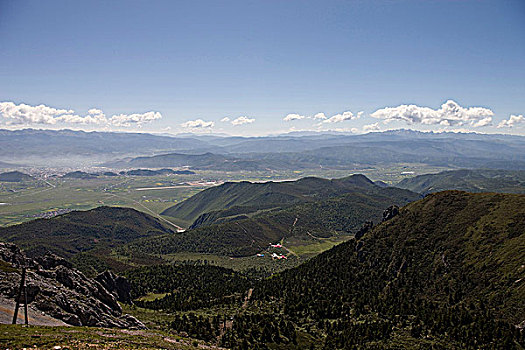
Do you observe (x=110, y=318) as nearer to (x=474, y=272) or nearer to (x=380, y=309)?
(x=380, y=309)

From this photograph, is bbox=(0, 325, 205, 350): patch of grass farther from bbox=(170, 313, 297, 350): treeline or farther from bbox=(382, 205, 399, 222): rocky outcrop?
bbox=(382, 205, 399, 222): rocky outcrop

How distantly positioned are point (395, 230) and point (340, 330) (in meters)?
68.1

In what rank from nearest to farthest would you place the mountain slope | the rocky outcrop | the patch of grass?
the patch of grass → the mountain slope → the rocky outcrop

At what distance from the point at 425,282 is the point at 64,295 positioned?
100336 mm

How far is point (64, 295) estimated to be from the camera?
66000 mm

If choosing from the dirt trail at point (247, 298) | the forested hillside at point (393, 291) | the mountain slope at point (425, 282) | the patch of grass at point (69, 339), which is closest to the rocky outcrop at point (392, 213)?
the forested hillside at point (393, 291)

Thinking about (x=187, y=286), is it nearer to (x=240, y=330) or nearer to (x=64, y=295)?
(x=240, y=330)

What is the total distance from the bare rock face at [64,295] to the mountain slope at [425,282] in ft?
153

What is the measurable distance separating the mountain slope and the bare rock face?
46786 millimetres

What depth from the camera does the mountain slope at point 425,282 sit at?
253 feet

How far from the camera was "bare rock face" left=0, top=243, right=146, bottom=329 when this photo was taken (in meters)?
59.5

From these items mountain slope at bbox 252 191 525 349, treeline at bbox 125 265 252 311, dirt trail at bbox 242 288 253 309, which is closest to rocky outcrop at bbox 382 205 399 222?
mountain slope at bbox 252 191 525 349

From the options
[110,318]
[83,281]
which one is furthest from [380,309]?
[83,281]

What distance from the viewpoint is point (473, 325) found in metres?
77.1
